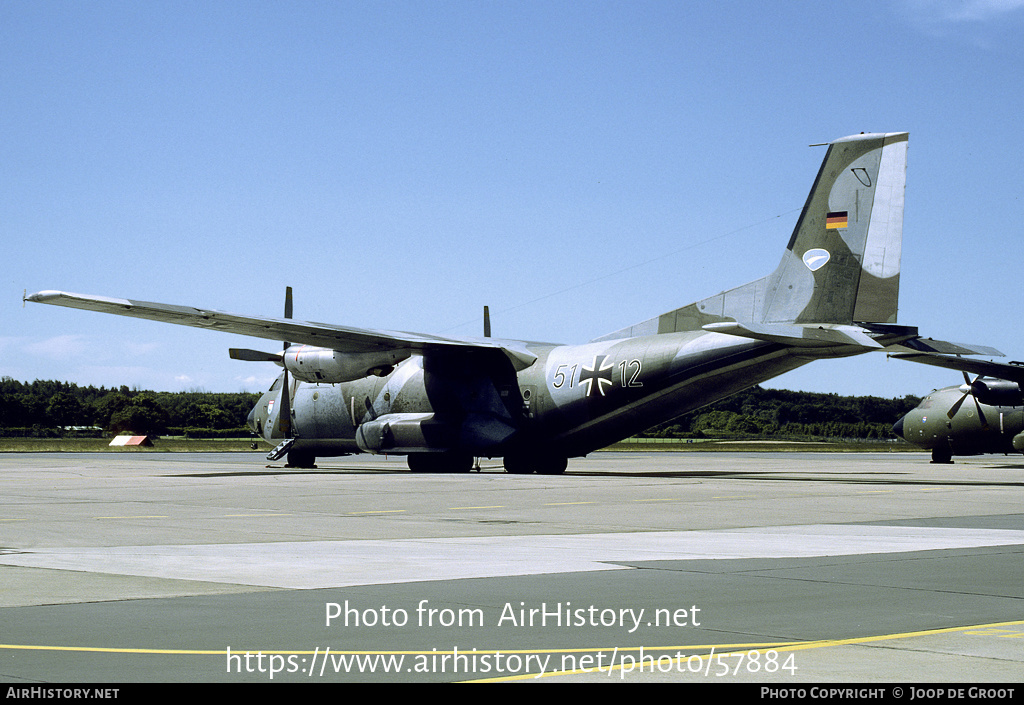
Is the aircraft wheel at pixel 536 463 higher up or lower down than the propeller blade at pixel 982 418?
lower down

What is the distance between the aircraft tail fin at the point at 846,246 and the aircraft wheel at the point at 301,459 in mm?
17001

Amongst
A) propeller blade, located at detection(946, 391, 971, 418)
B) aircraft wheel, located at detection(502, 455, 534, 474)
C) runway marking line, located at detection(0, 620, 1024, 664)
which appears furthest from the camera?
propeller blade, located at detection(946, 391, 971, 418)

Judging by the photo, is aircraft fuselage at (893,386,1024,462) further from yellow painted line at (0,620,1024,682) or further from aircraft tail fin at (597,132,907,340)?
yellow painted line at (0,620,1024,682)

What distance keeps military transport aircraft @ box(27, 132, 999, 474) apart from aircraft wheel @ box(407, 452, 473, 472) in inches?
2.5

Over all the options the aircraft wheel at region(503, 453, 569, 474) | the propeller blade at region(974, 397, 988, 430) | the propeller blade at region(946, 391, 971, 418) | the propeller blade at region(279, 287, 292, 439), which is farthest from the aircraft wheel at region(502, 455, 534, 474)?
the propeller blade at region(974, 397, 988, 430)

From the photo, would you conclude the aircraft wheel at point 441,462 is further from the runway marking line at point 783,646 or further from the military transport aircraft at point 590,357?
the runway marking line at point 783,646

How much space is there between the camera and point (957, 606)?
26.9 ft

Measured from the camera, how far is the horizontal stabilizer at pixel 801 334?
2655 centimetres

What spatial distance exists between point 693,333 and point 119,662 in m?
25.0

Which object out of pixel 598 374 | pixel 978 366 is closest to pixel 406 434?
Result: pixel 598 374

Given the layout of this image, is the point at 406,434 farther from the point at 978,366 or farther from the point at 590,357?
the point at 978,366

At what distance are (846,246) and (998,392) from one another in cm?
1967

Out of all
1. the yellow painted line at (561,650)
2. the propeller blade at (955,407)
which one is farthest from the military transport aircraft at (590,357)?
the yellow painted line at (561,650)

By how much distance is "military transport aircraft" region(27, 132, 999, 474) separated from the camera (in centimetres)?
2739
